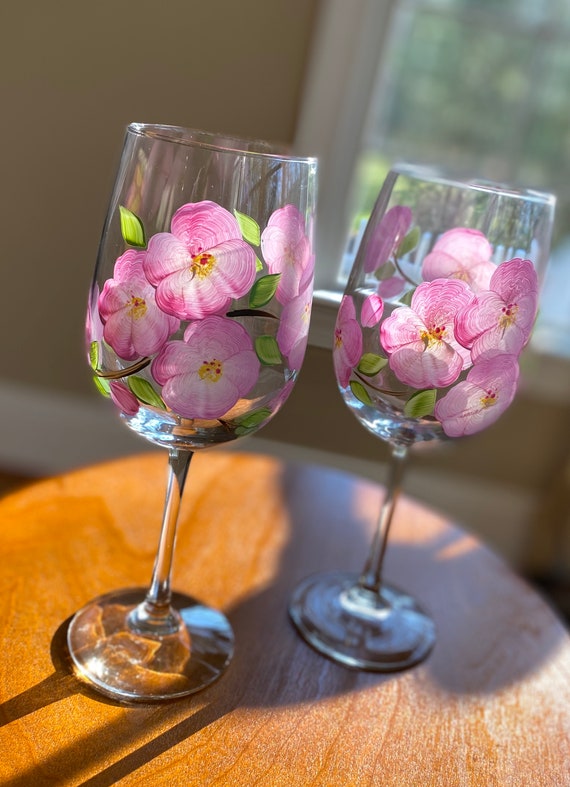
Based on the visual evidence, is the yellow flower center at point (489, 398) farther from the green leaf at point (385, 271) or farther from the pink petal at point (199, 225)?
the pink petal at point (199, 225)

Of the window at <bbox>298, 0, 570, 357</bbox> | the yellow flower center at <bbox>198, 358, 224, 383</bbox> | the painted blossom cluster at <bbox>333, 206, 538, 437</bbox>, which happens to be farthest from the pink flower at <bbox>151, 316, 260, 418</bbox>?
the window at <bbox>298, 0, 570, 357</bbox>

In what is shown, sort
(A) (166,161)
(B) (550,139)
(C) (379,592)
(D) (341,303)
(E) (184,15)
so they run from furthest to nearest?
(B) (550,139) → (E) (184,15) → (C) (379,592) → (D) (341,303) → (A) (166,161)

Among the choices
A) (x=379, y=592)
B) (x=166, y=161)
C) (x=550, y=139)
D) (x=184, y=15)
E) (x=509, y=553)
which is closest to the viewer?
(x=166, y=161)

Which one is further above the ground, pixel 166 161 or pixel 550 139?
pixel 550 139

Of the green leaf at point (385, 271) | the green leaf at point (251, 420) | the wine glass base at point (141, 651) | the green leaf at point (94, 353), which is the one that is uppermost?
the green leaf at point (385, 271)

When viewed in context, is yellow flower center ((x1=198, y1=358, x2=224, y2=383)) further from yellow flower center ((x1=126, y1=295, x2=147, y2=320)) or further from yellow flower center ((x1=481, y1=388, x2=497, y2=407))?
yellow flower center ((x1=481, y1=388, x2=497, y2=407))

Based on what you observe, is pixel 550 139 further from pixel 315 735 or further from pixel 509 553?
pixel 315 735

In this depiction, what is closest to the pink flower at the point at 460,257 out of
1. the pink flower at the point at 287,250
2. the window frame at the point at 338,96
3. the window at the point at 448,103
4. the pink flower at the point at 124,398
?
the pink flower at the point at 287,250

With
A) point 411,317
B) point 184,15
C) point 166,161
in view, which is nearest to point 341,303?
point 411,317
